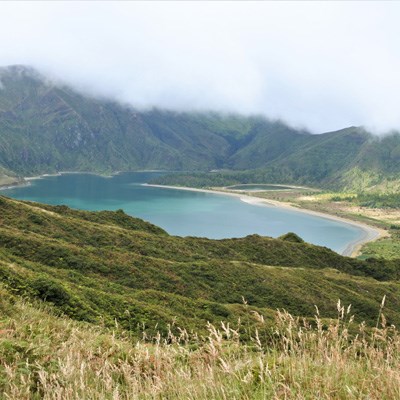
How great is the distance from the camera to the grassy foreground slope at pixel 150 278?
22141mm

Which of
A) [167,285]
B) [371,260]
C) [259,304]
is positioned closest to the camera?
[167,285]

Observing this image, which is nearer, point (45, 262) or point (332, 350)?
point (332, 350)

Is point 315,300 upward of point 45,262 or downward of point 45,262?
downward

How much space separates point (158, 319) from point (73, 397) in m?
19.2

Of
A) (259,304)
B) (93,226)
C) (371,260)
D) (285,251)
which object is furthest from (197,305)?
(371,260)

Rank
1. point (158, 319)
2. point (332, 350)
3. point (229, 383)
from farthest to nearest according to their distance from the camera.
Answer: point (158, 319)
point (332, 350)
point (229, 383)

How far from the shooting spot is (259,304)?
39.0 metres

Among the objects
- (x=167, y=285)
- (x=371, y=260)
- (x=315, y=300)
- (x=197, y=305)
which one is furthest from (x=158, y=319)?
(x=371, y=260)

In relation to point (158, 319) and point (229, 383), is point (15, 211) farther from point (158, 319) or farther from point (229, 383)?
point (229, 383)

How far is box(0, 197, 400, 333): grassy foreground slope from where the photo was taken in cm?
2214

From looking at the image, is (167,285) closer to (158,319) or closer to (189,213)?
(158,319)

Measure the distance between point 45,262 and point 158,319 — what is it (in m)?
15.5

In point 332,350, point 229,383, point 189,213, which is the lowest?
point 189,213

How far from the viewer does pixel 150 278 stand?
3684 cm
